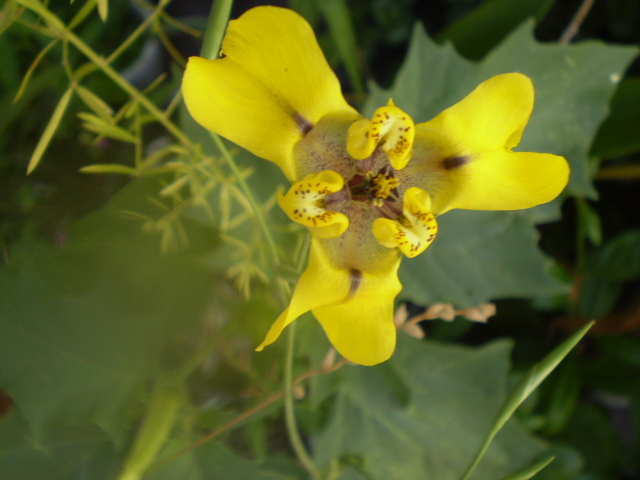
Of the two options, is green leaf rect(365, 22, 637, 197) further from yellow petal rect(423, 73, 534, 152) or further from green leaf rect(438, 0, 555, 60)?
yellow petal rect(423, 73, 534, 152)

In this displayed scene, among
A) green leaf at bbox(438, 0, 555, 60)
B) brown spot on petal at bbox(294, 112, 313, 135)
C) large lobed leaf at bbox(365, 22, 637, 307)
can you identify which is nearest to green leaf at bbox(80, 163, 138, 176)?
brown spot on petal at bbox(294, 112, 313, 135)

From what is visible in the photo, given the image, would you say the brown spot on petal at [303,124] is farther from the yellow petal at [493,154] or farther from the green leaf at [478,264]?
the green leaf at [478,264]

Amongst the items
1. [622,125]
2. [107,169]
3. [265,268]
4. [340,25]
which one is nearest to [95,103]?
[107,169]

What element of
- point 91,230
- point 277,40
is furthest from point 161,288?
point 277,40

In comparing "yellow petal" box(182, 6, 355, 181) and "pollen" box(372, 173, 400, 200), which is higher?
"yellow petal" box(182, 6, 355, 181)

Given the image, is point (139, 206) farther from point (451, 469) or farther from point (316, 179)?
point (451, 469)

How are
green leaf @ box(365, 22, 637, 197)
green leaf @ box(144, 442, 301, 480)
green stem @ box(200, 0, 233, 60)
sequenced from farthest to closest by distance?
green leaf @ box(365, 22, 637, 197), green leaf @ box(144, 442, 301, 480), green stem @ box(200, 0, 233, 60)
